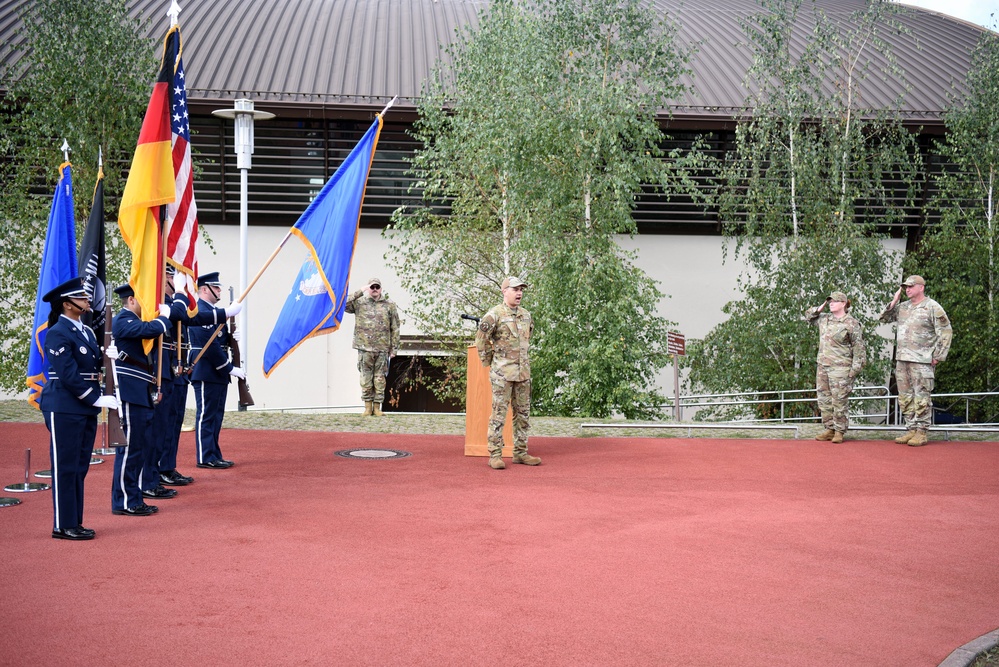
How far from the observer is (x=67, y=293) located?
6.99 meters

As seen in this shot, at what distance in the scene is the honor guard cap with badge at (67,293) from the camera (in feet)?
22.8

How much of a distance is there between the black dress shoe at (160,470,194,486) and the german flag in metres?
1.67

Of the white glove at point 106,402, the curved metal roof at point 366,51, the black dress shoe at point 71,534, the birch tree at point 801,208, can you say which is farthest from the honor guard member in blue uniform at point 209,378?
the curved metal roof at point 366,51

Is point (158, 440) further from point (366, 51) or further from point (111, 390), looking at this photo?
point (366, 51)

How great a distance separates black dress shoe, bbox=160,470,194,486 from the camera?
919 cm

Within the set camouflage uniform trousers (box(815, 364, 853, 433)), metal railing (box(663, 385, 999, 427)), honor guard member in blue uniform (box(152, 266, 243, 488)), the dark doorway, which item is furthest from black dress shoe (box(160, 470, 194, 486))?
the dark doorway

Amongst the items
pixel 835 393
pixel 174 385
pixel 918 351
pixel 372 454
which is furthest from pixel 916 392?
pixel 174 385

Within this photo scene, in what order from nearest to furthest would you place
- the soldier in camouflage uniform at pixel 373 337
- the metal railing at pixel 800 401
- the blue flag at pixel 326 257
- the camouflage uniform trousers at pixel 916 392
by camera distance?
1. the blue flag at pixel 326 257
2. the camouflage uniform trousers at pixel 916 392
3. the soldier in camouflage uniform at pixel 373 337
4. the metal railing at pixel 800 401

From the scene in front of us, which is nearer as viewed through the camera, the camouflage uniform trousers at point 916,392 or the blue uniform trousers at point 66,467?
the blue uniform trousers at point 66,467

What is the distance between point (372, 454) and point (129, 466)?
3899 millimetres

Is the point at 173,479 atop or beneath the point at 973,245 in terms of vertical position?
beneath

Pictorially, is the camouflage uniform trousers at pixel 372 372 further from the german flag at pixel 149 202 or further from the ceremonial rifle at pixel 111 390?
the ceremonial rifle at pixel 111 390

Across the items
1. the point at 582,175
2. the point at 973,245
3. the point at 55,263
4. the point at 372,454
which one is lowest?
the point at 372,454

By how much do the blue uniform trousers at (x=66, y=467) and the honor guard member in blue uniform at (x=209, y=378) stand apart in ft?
9.71
